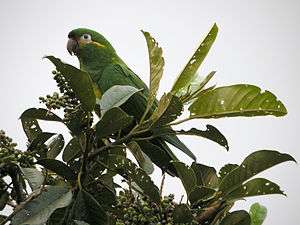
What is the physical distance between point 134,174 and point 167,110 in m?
0.17

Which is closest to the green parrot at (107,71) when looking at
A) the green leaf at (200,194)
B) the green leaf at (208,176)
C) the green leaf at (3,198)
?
the green leaf at (208,176)

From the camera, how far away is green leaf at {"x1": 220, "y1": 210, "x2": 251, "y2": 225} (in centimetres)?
88

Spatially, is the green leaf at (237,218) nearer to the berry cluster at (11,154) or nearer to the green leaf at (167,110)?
the green leaf at (167,110)

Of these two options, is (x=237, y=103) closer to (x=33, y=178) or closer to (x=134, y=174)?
(x=134, y=174)

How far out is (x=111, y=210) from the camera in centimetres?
97

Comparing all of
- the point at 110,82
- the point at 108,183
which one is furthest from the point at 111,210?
the point at 110,82

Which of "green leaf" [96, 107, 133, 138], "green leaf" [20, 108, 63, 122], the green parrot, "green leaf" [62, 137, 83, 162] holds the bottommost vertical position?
"green leaf" [62, 137, 83, 162]

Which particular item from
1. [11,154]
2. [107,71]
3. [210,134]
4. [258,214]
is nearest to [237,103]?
[210,134]

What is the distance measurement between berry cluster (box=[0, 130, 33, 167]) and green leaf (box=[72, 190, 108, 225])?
0.44ft

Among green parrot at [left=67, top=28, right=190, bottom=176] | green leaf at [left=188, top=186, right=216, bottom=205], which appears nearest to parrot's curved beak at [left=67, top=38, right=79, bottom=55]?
green parrot at [left=67, top=28, right=190, bottom=176]

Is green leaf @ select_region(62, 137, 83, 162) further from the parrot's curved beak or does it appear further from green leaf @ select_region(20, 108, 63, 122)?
the parrot's curved beak

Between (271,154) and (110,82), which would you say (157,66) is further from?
(110,82)

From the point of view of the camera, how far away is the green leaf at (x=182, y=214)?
813 mm

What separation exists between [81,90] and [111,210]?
11.6 inches
